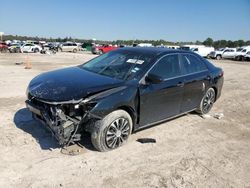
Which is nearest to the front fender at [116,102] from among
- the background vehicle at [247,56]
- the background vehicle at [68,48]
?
the background vehicle at [247,56]

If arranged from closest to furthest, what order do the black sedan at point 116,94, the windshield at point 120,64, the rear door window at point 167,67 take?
the black sedan at point 116,94 → the windshield at point 120,64 → the rear door window at point 167,67

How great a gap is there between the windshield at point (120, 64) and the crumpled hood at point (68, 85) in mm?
244

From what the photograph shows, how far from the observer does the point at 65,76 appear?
508 cm

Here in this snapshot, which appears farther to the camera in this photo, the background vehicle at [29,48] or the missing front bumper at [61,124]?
the background vehicle at [29,48]

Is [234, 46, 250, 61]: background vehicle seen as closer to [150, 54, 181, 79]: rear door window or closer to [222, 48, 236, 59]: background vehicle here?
[222, 48, 236, 59]: background vehicle

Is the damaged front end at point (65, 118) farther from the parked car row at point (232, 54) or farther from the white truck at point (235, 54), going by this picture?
the white truck at point (235, 54)

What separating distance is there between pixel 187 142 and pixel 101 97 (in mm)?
1999

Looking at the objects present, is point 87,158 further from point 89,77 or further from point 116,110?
point 89,77

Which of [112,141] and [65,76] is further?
[65,76]

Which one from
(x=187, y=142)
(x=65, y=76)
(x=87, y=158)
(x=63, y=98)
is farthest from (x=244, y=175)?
(x=65, y=76)

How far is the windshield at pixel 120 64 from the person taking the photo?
5.11 meters

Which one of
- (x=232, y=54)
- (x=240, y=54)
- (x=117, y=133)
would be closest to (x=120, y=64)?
(x=117, y=133)

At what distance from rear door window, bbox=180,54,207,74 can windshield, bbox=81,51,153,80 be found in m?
1.02

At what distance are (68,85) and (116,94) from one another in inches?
31.3
